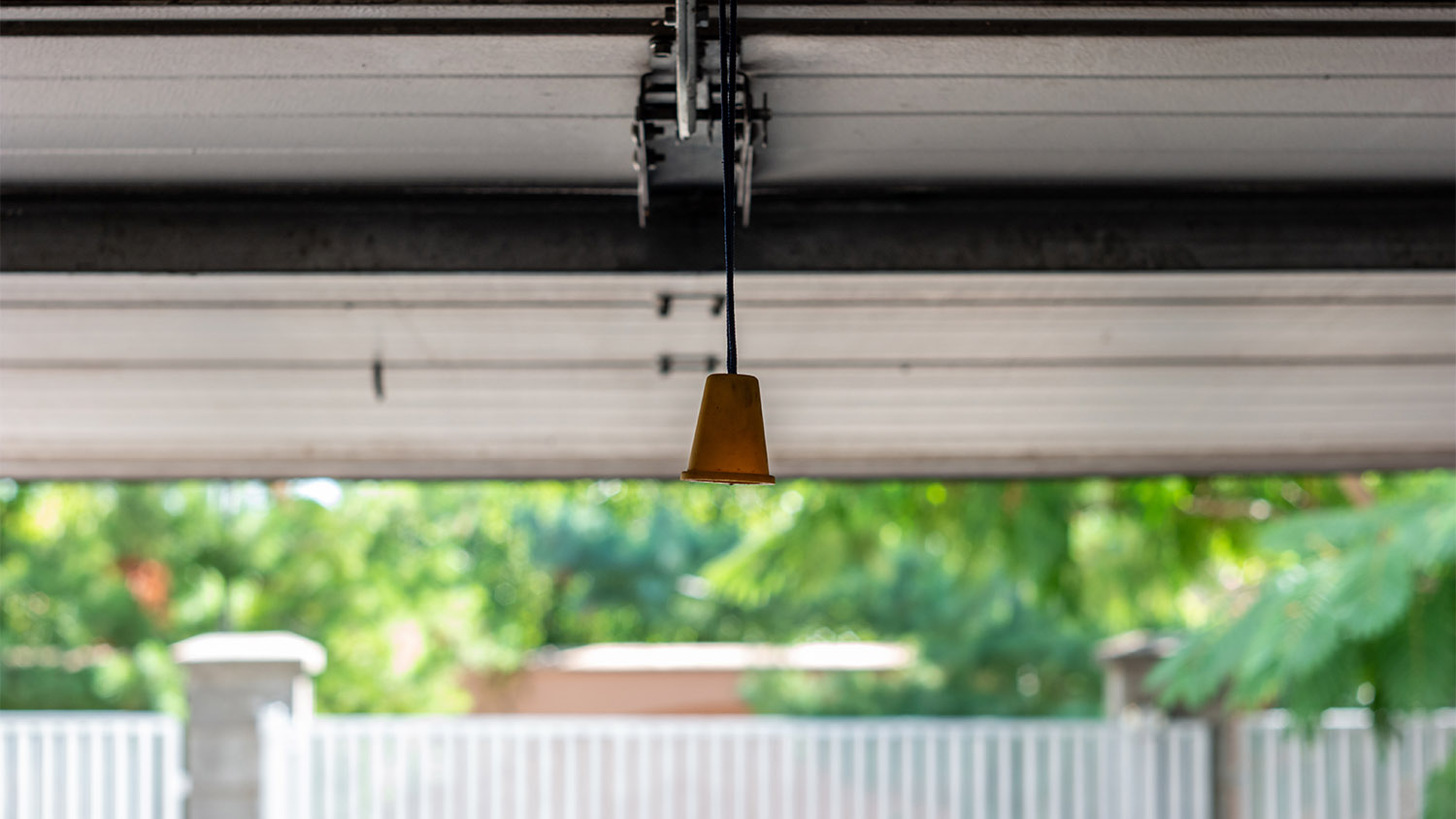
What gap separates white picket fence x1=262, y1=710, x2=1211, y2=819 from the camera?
486 cm

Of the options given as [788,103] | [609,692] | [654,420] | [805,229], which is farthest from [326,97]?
[609,692]

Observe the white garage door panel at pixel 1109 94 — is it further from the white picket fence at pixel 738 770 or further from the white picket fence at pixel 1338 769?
the white picket fence at pixel 1338 769

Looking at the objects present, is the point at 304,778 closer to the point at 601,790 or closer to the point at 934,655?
the point at 601,790

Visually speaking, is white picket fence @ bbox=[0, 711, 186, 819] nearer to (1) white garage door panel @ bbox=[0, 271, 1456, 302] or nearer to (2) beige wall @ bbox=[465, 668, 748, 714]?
(1) white garage door panel @ bbox=[0, 271, 1456, 302]

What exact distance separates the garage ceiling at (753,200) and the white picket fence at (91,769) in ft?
8.40

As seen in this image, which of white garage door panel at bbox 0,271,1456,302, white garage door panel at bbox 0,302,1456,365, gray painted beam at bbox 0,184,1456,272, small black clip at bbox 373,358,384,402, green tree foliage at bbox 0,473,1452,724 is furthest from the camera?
green tree foliage at bbox 0,473,1452,724

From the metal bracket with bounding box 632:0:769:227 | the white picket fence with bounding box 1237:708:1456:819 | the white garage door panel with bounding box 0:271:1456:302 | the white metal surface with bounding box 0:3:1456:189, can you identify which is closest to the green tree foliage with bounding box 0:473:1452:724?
the white picket fence with bounding box 1237:708:1456:819

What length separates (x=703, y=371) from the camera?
8.99ft

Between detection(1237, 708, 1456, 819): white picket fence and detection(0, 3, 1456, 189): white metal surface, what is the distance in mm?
3713

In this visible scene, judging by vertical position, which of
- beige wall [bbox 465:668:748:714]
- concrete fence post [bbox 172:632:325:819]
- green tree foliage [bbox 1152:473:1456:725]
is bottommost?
beige wall [bbox 465:668:748:714]

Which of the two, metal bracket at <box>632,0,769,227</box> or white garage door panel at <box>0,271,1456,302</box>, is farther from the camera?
white garage door panel at <box>0,271,1456,302</box>

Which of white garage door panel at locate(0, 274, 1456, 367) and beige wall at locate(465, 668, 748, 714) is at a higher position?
white garage door panel at locate(0, 274, 1456, 367)

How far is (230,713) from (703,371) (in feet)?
10.1

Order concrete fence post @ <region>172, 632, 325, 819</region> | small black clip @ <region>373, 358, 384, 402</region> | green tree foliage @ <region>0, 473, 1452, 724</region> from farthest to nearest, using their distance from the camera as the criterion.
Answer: concrete fence post @ <region>172, 632, 325, 819</region>, green tree foliage @ <region>0, 473, 1452, 724</region>, small black clip @ <region>373, 358, 384, 402</region>
